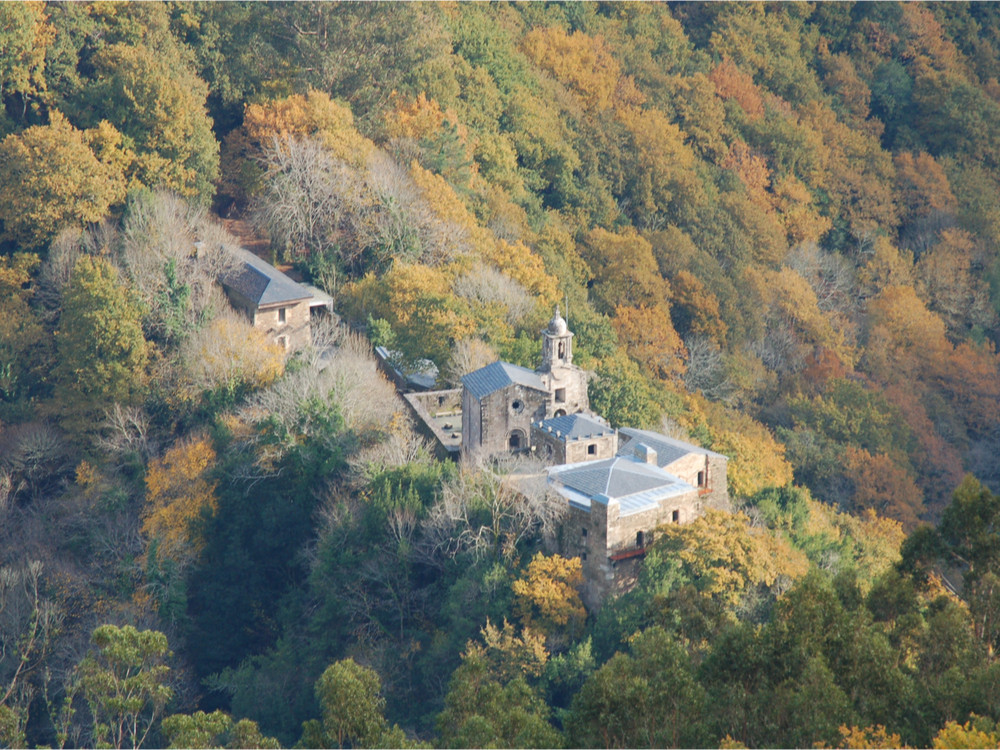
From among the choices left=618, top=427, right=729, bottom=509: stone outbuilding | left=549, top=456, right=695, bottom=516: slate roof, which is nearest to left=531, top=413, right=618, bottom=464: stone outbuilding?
left=618, top=427, right=729, bottom=509: stone outbuilding

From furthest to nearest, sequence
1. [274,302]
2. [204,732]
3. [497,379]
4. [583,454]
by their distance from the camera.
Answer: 1. [274,302]
2. [497,379]
3. [583,454]
4. [204,732]

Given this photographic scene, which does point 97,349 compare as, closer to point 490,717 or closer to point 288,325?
point 288,325

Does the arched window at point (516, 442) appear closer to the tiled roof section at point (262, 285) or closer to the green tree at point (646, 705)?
the tiled roof section at point (262, 285)

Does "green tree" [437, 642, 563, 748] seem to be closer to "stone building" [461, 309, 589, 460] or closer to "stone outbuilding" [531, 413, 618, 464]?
"stone outbuilding" [531, 413, 618, 464]

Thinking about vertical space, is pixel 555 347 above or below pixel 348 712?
above

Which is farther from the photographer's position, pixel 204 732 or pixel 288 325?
pixel 288 325

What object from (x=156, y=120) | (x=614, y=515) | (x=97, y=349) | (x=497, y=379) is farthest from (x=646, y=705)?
(x=156, y=120)

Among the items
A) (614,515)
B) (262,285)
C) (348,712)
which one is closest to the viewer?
(348,712)

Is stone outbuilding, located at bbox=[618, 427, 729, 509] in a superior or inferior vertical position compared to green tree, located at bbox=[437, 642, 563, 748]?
inferior
